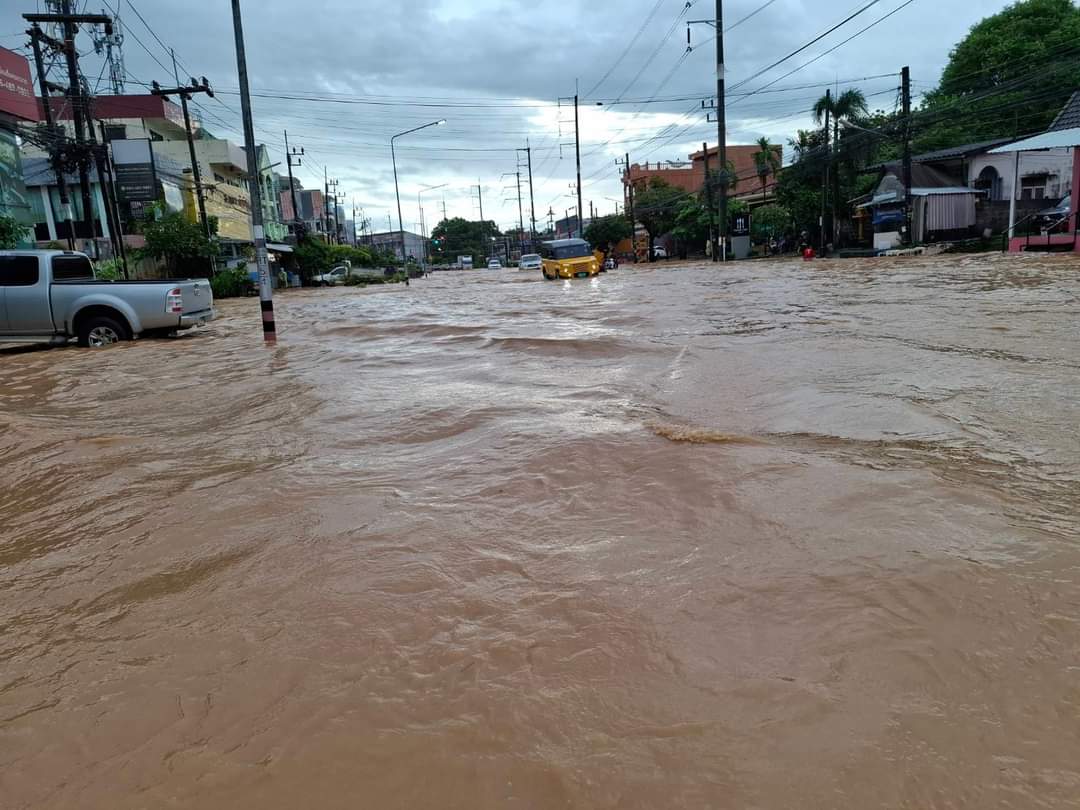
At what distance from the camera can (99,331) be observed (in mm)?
13359

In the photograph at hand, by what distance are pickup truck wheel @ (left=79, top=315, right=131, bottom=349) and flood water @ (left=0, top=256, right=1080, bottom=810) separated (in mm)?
6971

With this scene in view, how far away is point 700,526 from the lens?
3.87 metres

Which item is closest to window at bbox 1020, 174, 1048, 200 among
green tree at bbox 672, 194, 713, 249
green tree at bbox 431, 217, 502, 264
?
green tree at bbox 672, 194, 713, 249

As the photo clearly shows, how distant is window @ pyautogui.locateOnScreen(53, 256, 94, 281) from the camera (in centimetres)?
1281

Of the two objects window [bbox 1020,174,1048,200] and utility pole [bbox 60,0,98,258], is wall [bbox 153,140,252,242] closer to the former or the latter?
utility pole [bbox 60,0,98,258]

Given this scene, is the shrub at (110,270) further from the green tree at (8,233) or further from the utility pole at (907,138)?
the utility pole at (907,138)

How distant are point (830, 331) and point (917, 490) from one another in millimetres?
7155

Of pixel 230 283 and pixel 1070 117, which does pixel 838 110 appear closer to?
pixel 1070 117

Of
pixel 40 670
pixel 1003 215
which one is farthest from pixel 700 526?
pixel 1003 215

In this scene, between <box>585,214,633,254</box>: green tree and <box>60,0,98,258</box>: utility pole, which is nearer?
<box>60,0,98,258</box>: utility pole

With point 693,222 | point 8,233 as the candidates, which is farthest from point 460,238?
point 8,233

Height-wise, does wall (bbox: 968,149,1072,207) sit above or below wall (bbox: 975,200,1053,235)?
above

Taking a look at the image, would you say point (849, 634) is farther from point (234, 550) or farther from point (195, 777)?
point (234, 550)

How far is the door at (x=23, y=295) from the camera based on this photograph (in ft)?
40.7
